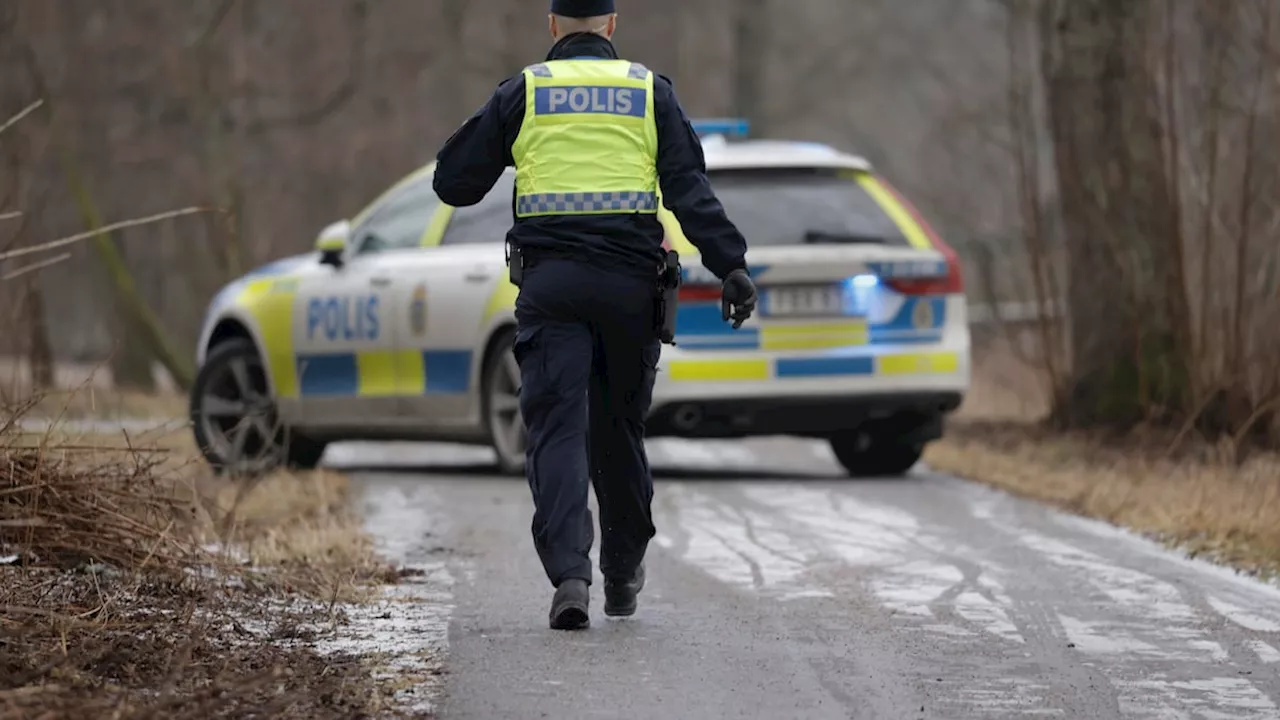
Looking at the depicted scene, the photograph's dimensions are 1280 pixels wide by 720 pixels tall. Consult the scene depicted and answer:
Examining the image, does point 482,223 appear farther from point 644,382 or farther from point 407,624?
point 407,624

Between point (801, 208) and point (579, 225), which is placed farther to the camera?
point (801, 208)

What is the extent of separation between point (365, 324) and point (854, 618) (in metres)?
5.79

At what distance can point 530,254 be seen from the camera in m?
7.02

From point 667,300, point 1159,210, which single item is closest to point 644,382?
point 667,300

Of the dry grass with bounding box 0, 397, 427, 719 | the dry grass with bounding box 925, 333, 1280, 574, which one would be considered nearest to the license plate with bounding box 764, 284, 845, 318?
the dry grass with bounding box 925, 333, 1280, 574

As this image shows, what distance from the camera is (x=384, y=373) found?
1248cm

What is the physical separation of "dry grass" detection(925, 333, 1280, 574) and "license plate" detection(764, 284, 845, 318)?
1134 millimetres

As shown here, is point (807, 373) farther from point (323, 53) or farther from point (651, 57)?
point (651, 57)

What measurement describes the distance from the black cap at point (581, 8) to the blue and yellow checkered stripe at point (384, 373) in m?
5.09

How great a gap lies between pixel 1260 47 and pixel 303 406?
480cm

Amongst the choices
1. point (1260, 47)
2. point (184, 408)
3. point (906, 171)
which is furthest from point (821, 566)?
point (906, 171)

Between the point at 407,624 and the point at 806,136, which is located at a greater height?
the point at 407,624

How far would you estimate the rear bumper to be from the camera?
11633mm

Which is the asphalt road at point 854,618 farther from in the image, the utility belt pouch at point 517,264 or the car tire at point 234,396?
the car tire at point 234,396
